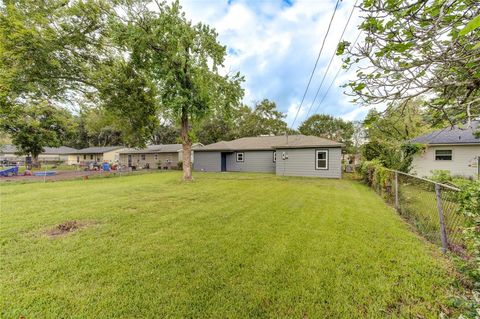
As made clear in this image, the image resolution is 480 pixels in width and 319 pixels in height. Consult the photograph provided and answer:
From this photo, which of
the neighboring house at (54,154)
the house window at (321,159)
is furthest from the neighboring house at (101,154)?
the house window at (321,159)

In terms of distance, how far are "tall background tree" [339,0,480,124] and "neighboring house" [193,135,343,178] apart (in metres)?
13.0

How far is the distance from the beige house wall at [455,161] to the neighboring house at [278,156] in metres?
4.98

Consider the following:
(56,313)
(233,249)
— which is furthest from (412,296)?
(56,313)

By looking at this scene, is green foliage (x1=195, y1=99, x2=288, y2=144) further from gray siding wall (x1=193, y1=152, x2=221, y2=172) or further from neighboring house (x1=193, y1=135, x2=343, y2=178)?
gray siding wall (x1=193, y1=152, x2=221, y2=172)

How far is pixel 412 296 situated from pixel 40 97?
55.4 ft

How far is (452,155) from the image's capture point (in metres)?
13.2

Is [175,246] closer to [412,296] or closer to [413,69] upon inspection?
[412,296]

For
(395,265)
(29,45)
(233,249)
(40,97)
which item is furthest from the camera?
(40,97)

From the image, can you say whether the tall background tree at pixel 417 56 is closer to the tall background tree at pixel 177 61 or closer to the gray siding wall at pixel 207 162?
the tall background tree at pixel 177 61

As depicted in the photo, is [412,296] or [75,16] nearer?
[412,296]

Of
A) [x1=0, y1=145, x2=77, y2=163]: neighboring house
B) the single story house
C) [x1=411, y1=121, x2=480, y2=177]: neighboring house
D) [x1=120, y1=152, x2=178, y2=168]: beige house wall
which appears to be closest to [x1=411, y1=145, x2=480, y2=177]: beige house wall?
[x1=411, y1=121, x2=480, y2=177]: neighboring house

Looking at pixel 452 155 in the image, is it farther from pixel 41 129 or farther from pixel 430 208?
pixel 41 129

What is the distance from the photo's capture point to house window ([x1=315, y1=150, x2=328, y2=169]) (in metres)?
15.3

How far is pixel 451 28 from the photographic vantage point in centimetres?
215
